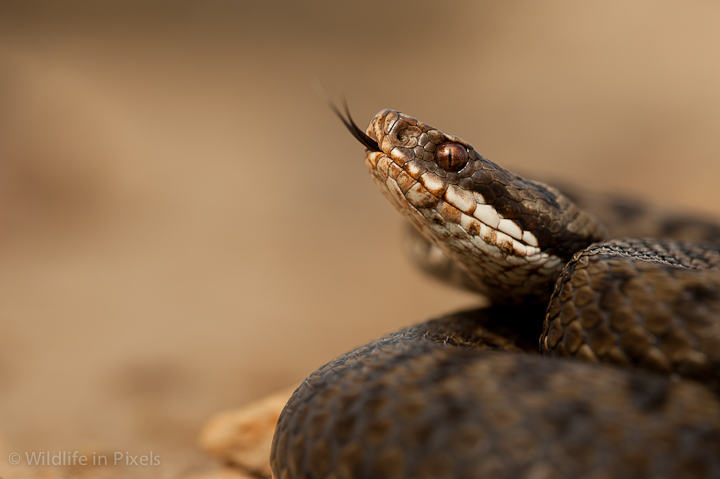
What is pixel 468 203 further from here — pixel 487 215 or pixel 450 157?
pixel 450 157

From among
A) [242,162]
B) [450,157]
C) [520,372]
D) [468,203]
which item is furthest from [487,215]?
[242,162]

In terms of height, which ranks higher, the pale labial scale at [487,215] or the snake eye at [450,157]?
the snake eye at [450,157]

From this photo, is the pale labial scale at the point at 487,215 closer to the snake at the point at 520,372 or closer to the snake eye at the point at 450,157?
the snake at the point at 520,372

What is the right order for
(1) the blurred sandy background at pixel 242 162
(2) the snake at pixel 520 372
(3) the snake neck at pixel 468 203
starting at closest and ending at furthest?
1. (2) the snake at pixel 520 372
2. (3) the snake neck at pixel 468 203
3. (1) the blurred sandy background at pixel 242 162

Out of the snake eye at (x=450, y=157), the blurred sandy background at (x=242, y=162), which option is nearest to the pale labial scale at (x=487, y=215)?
the snake eye at (x=450, y=157)

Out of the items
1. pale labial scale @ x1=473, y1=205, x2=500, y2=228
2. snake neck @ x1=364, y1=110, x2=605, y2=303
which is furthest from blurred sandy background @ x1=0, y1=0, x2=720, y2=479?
pale labial scale @ x1=473, y1=205, x2=500, y2=228

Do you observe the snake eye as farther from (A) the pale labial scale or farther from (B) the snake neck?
(A) the pale labial scale

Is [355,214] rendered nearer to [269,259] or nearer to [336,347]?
[269,259]
